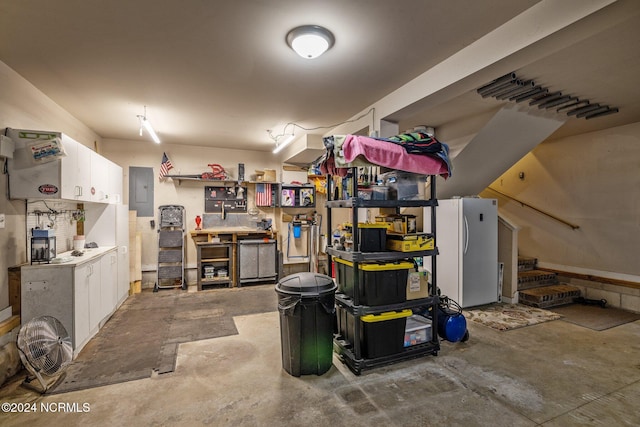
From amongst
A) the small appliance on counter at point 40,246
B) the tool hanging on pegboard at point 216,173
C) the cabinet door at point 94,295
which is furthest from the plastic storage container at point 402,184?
the tool hanging on pegboard at point 216,173

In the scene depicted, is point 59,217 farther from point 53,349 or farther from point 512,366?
point 512,366

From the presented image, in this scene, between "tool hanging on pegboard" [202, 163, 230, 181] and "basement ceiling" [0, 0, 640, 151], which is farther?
"tool hanging on pegboard" [202, 163, 230, 181]

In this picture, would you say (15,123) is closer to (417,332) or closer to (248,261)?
(248,261)

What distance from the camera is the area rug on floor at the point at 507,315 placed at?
4.22 meters

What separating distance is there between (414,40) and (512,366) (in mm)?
3228

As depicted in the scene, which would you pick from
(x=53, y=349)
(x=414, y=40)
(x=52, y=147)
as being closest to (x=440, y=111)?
(x=414, y=40)

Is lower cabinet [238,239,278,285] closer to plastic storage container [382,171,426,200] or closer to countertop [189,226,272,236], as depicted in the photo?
countertop [189,226,272,236]

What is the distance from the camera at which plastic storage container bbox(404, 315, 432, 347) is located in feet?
10.7

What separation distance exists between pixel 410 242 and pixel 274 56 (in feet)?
7.44

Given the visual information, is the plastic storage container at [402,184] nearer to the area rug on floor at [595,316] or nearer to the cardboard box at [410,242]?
the cardboard box at [410,242]

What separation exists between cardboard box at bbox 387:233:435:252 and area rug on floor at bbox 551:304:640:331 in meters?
2.85

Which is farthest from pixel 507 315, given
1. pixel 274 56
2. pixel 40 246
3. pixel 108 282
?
pixel 40 246

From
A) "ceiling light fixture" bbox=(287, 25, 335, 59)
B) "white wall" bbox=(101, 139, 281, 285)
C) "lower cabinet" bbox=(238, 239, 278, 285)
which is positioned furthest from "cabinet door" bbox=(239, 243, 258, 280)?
"ceiling light fixture" bbox=(287, 25, 335, 59)

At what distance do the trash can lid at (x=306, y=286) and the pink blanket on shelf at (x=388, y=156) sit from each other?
1.17m
